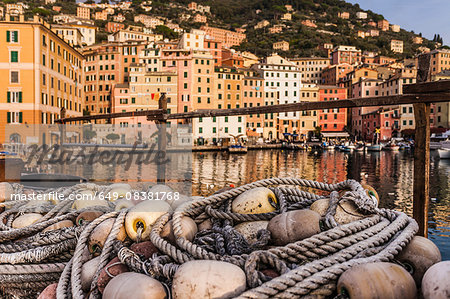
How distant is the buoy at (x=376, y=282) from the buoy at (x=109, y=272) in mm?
1725

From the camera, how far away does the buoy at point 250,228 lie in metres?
3.39

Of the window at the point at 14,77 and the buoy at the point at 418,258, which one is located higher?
the window at the point at 14,77

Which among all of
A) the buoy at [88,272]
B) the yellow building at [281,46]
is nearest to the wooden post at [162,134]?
the buoy at [88,272]

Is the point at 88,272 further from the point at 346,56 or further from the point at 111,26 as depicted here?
the point at 111,26

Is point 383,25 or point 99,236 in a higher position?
point 383,25

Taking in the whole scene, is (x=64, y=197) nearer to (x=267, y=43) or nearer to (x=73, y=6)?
(x=267, y=43)

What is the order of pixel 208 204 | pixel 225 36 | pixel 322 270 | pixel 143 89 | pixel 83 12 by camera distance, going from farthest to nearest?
pixel 225 36
pixel 83 12
pixel 143 89
pixel 208 204
pixel 322 270

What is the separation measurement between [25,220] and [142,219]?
1815 mm

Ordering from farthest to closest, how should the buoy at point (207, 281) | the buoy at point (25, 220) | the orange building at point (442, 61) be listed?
the orange building at point (442, 61)
the buoy at point (25, 220)
the buoy at point (207, 281)

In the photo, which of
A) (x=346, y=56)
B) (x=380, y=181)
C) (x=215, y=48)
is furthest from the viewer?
(x=346, y=56)

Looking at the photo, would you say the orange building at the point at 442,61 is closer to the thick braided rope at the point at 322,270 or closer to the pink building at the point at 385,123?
the pink building at the point at 385,123

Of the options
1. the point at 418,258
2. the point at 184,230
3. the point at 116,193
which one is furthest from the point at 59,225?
the point at 418,258

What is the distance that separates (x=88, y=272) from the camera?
10.6ft

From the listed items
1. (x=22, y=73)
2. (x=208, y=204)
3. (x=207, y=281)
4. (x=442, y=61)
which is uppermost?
(x=442, y=61)
